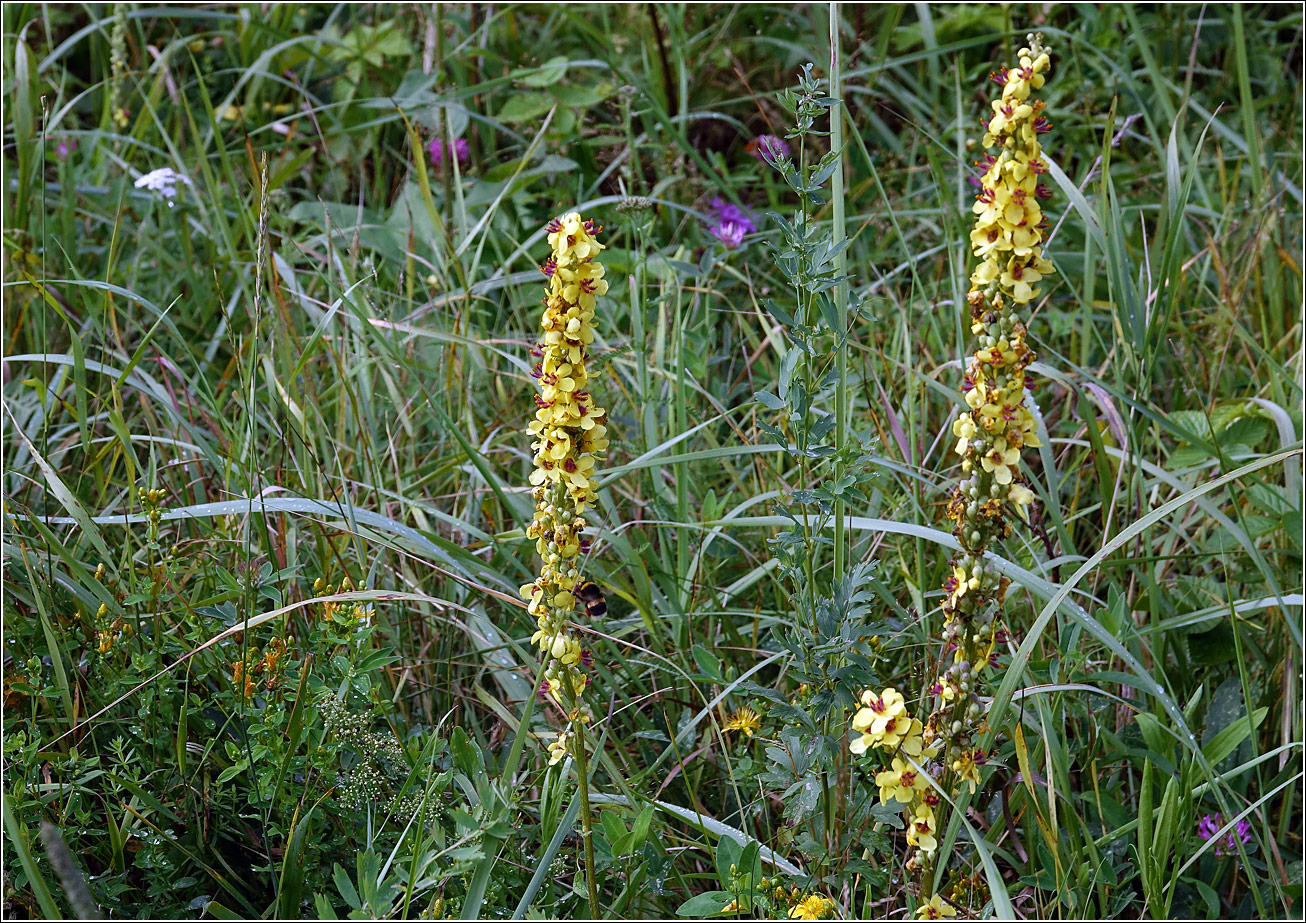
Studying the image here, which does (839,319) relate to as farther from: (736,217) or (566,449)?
(736,217)

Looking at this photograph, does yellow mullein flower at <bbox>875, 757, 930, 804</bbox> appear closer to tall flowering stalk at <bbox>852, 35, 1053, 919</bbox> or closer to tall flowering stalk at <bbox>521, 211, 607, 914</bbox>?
tall flowering stalk at <bbox>852, 35, 1053, 919</bbox>

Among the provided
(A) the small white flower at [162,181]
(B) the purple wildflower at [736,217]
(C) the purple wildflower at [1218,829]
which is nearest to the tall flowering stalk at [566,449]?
(C) the purple wildflower at [1218,829]

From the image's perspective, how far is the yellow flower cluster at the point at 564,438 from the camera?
127 cm

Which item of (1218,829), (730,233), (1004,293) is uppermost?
(1004,293)

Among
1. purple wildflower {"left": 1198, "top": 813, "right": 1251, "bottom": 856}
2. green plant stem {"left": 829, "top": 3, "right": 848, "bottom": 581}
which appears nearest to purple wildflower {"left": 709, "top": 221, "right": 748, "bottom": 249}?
green plant stem {"left": 829, "top": 3, "right": 848, "bottom": 581}

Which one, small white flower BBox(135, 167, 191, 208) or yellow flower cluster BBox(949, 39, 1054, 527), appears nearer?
yellow flower cluster BBox(949, 39, 1054, 527)

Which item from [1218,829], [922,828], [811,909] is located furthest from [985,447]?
[1218,829]

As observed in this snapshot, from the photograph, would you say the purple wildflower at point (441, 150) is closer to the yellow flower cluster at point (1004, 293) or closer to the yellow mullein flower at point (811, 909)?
the yellow flower cluster at point (1004, 293)

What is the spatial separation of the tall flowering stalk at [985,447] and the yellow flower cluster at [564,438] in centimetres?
39

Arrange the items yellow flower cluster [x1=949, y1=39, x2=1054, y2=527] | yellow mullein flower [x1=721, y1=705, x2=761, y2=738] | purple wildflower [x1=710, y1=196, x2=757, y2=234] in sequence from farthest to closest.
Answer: purple wildflower [x1=710, y1=196, x2=757, y2=234], yellow mullein flower [x1=721, y1=705, x2=761, y2=738], yellow flower cluster [x1=949, y1=39, x2=1054, y2=527]

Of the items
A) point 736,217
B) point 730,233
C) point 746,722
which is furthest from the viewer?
point 736,217

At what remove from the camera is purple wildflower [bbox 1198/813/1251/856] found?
1.81 m

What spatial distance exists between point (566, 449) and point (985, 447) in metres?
0.49

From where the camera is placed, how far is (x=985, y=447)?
1.28m
